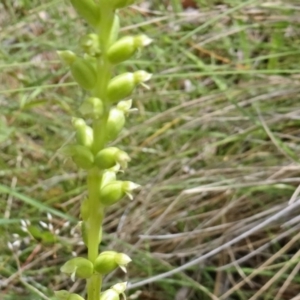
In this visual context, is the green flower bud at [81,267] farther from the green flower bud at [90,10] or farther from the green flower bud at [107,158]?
the green flower bud at [90,10]

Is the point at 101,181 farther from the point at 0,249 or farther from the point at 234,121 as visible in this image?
the point at 234,121

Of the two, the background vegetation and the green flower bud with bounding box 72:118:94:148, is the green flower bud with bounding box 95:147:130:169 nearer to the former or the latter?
the green flower bud with bounding box 72:118:94:148

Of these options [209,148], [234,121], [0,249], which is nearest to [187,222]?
[209,148]

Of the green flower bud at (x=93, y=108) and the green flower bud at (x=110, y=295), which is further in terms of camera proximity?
the green flower bud at (x=110, y=295)

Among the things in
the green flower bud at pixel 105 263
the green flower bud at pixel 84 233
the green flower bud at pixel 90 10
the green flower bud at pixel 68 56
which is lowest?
the green flower bud at pixel 105 263

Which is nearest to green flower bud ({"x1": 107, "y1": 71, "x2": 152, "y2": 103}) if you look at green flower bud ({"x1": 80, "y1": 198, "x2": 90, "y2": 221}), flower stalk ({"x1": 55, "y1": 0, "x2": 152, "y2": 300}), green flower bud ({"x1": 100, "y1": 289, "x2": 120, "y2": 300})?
flower stalk ({"x1": 55, "y1": 0, "x2": 152, "y2": 300})

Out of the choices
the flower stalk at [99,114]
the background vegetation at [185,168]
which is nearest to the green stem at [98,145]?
the flower stalk at [99,114]

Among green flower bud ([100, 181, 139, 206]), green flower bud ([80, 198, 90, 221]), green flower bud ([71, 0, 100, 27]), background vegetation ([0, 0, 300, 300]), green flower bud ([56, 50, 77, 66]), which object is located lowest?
background vegetation ([0, 0, 300, 300])

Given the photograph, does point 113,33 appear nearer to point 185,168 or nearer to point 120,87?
point 120,87

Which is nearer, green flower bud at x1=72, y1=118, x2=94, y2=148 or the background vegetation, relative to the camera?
green flower bud at x1=72, y1=118, x2=94, y2=148
